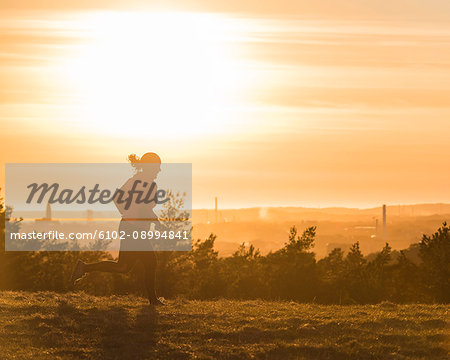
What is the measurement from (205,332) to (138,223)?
3355 millimetres

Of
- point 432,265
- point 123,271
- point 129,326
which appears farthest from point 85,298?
point 432,265

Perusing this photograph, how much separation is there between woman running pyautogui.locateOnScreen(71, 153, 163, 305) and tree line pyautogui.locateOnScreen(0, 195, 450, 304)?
70.1 feet

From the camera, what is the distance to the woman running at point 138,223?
15.6 m

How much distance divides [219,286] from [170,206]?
17.0 meters

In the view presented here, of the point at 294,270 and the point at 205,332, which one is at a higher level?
the point at 294,270

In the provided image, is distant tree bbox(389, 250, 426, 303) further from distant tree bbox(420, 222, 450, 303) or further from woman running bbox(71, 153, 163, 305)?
woman running bbox(71, 153, 163, 305)

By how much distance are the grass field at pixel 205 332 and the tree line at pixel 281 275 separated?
22.0 m

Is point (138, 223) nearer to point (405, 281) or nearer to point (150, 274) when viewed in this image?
point (150, 274)

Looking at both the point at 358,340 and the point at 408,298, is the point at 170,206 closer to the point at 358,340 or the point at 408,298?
the point at 408,298

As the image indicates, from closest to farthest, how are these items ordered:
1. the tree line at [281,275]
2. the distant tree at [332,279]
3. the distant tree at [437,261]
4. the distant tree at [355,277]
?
the distant tree at [332,279] < the distant tree at [437,261] < the distant tree at [355,277] < the tree line at [281,275]

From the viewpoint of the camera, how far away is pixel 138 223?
1565cm

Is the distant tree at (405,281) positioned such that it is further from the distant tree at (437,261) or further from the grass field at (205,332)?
the grass field at (205,332)

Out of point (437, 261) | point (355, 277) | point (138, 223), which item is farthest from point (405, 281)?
point (138, 223)

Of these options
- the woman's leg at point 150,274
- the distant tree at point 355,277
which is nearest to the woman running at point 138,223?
the woman's leg at point 150,274
